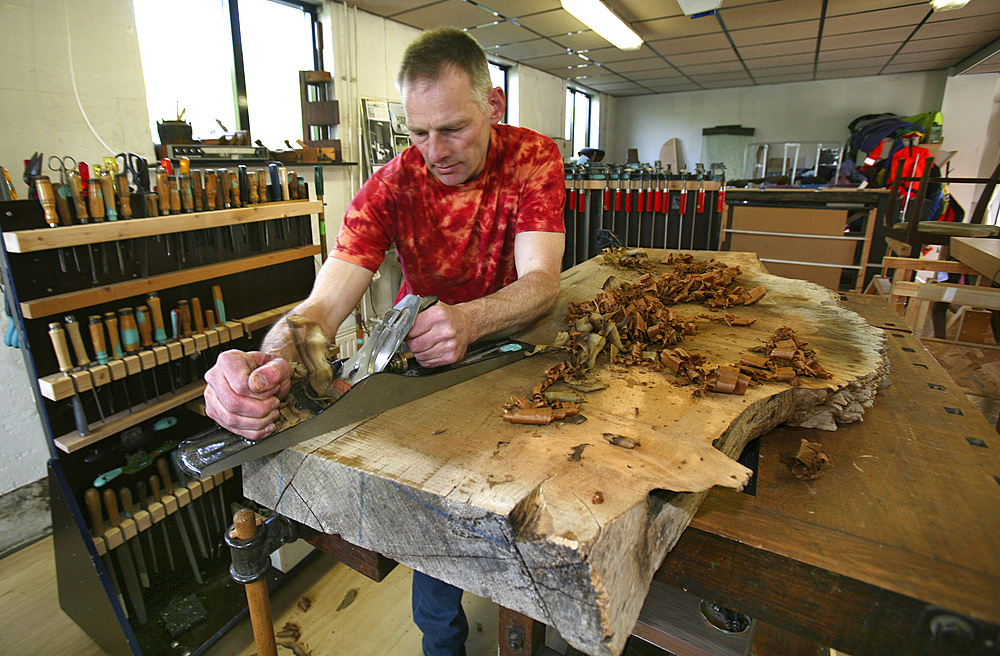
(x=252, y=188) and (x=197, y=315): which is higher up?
(x=252, y=188)

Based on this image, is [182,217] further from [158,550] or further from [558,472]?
[558,472]

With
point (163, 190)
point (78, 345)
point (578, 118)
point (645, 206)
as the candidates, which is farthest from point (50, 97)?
point (578, 118)

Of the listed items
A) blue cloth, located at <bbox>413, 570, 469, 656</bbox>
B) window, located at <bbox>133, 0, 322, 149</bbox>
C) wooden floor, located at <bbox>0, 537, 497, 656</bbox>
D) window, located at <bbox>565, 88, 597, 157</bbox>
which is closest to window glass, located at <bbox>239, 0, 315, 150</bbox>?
window, located at <bbox>133, 0, 322, 149</bbox>

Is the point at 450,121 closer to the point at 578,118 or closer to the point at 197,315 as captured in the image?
the point at 197,315

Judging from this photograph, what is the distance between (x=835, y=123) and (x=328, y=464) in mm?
10402

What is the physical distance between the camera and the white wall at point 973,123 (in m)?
7.27

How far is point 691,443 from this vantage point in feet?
2.66

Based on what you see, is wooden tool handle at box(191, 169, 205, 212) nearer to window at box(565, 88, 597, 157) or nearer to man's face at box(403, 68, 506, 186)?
man's face at box(403, 68, 506, 186)

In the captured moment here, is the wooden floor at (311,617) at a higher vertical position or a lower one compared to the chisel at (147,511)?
lower

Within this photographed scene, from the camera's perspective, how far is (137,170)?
1711mm

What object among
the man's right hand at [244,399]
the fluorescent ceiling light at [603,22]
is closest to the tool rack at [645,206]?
the fluorescent ceiling light at [603,22]

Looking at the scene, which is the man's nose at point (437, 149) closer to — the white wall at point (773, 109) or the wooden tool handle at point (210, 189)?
the wooden tool handle at point (210, 189)

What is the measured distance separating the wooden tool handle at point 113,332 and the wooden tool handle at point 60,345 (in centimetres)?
12

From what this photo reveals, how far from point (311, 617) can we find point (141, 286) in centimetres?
134
